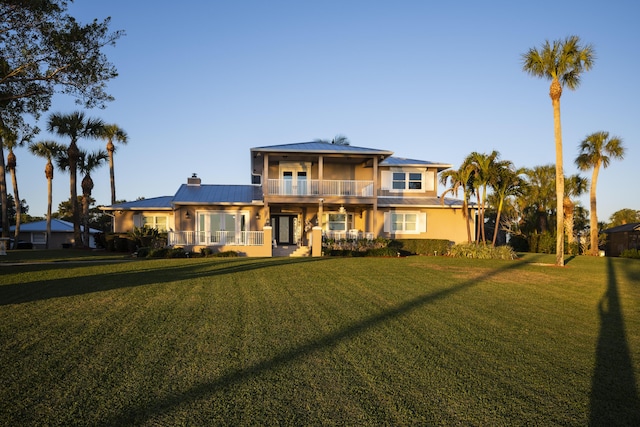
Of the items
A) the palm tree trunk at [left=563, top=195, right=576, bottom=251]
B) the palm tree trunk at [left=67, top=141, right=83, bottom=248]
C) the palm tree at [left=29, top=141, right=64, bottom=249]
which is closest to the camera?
the palm tree trunk at [left=67, top=141, right=83, bottom=248]

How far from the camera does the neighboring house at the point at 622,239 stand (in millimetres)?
33875

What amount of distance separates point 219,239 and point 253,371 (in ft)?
68.2

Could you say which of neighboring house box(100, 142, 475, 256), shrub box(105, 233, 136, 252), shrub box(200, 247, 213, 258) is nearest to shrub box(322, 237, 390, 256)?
neighboring house box(100, 142, 475, 256)

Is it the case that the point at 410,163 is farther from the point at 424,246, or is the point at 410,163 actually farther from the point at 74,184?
the point at 74,184

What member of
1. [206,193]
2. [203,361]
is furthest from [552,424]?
[206,193]

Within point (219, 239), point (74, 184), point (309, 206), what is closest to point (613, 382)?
point (219, 239)

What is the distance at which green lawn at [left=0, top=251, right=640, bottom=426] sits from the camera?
4.24m

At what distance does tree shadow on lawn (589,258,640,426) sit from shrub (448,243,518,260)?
1536cm

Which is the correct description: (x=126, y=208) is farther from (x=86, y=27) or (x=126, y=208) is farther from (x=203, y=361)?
(x=203, y=361)

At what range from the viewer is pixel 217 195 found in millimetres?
28422

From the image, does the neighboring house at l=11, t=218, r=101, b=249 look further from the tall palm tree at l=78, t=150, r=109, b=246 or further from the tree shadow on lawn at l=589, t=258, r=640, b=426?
the tree shadow on lawn at l=589, t=258, r=640, b=426

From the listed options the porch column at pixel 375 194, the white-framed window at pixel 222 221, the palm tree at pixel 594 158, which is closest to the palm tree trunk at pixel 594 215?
the palm tree at pixel 594 158

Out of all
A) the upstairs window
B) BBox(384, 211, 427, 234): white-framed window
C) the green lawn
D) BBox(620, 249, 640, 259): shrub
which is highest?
the upstairs window

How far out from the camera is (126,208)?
28.9 meters
